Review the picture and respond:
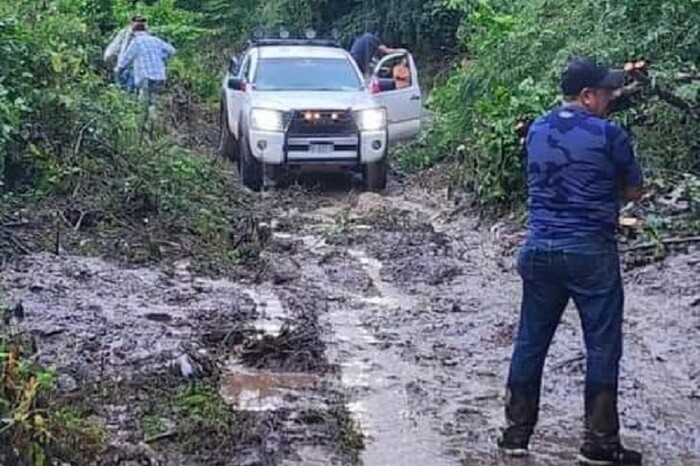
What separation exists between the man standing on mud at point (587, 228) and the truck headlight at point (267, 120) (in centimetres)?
990

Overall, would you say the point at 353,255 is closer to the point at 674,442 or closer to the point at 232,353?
the point at 232,353

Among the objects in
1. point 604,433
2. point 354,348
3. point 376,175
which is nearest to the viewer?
point 604,433

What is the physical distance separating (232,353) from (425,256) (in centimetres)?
397

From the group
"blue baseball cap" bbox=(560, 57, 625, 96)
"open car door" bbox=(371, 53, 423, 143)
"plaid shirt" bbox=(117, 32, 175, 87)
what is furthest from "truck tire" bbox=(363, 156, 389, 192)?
"blue baseball cap" bbox=(560, 57, 625, 96)

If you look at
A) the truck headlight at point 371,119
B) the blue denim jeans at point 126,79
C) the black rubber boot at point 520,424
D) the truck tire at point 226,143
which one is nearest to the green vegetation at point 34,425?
the black rubber boot at point 520,424

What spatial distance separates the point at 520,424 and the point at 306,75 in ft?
37.4

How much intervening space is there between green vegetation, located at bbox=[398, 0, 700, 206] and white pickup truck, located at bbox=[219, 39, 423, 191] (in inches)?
39.1

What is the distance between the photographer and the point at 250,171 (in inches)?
653

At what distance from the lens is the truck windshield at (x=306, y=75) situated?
1742 cm

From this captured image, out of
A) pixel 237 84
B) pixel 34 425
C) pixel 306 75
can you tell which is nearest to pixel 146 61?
pixel 237 84

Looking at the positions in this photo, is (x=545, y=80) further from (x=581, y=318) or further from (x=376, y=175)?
(x=581, y=318)

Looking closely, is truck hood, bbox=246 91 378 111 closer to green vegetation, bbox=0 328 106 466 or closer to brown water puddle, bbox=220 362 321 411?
brown water puddle, bbox=220 362 321 411

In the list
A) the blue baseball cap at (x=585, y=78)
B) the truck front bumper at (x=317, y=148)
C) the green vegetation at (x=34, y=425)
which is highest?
the blue baseball cap at (x=585, y=78)

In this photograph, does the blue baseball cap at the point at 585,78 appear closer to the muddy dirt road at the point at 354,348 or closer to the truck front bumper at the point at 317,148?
the muddy dirt road at the point at 354,348
